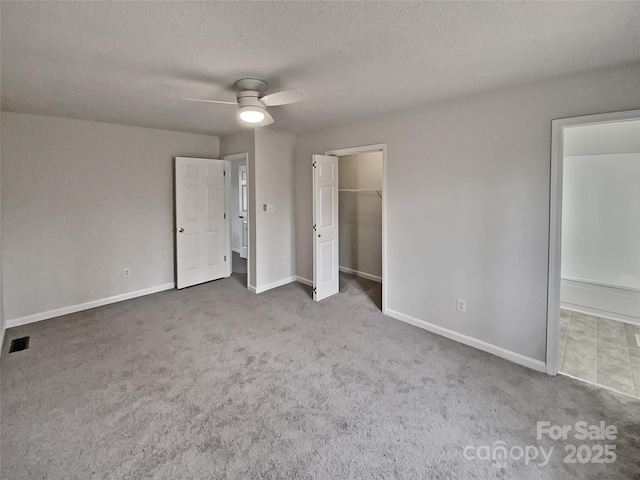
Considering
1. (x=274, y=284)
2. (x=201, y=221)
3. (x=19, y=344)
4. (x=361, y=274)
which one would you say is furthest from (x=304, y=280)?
(x=19, y=344)

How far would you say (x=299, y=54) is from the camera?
204cm

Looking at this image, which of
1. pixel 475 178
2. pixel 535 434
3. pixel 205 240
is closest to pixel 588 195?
pixel 475 178

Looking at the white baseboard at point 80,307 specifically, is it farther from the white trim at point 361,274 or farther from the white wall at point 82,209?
the white trim at point 361,274

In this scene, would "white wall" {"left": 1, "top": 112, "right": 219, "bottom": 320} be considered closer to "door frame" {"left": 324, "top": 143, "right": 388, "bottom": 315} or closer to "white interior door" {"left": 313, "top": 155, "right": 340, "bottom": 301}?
"white interior door" {"left": 313, "top": 155, "right": 340, "bottom": 301}

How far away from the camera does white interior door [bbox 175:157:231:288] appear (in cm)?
463

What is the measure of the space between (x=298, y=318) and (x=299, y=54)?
8.95 feet

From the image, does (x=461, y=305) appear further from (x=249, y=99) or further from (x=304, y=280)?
(x=249, y=99)

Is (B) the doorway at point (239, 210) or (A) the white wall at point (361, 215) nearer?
(A) the white wall at point (361, 215)

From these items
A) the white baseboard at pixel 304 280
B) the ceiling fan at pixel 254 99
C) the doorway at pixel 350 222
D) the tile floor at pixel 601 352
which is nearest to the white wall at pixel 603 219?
the tile floor at pixel 601 352

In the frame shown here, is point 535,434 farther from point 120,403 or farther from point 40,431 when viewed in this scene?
point 40,431

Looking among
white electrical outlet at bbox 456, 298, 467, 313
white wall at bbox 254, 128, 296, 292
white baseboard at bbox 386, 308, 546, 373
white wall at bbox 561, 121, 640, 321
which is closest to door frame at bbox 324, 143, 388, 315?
white baseboard at bbox 386, 308, 546, 373

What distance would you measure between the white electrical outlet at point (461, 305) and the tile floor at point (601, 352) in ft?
2.89

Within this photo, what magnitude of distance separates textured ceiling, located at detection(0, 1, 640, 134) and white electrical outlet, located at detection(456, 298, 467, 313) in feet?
6.52

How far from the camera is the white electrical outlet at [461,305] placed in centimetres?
312
